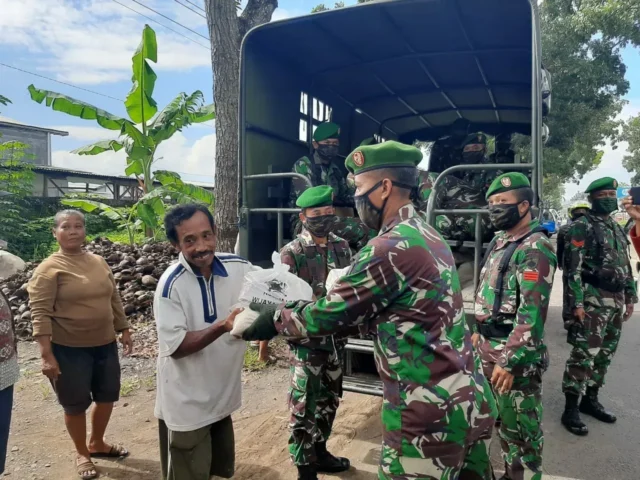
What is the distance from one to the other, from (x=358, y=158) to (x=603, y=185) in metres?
2.93

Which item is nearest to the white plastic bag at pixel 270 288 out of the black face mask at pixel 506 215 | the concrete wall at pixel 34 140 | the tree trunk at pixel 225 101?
the black face mask at pixel 506 215

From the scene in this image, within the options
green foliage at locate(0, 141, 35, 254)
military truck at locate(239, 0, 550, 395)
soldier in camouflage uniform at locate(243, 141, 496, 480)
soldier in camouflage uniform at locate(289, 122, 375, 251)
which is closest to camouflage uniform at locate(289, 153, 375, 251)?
soldier in camouflage uniform at locate(289, 122, 375, 251)

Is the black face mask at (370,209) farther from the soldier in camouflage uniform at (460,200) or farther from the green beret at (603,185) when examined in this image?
the green beret at (603,185)

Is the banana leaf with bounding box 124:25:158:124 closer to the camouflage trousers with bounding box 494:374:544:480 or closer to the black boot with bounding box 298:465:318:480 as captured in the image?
the black boot with bounding box 298:465:318:480

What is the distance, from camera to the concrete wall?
19812 millimetres

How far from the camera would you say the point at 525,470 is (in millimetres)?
2574

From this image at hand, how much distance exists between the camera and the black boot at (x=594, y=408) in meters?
3.82

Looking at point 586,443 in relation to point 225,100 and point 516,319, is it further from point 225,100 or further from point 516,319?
point 225,100

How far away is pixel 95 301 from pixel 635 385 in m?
4.87

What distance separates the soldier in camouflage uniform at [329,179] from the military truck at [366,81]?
25 centimetres

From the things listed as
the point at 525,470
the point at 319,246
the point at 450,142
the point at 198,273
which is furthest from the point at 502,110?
the point at 198,273

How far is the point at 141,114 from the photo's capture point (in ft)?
25.9

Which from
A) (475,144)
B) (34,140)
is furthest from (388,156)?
(34,140)

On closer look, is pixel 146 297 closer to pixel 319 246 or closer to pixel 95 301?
pixel 95 301
